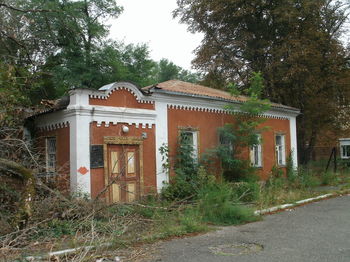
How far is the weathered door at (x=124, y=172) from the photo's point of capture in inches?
438

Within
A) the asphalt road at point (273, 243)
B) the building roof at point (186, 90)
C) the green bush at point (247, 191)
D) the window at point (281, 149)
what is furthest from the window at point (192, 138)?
the window at point (281, 149)

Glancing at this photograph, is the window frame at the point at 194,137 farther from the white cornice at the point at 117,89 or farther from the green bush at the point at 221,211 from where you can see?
the green bush at the point at 221,211

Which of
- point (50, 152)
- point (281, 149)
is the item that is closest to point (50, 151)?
point (50, 152)

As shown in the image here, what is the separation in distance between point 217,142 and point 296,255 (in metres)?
8.35

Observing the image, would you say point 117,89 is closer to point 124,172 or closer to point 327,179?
point 124,172

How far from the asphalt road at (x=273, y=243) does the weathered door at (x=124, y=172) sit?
11.6ft

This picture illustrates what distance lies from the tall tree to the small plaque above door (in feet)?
43.5

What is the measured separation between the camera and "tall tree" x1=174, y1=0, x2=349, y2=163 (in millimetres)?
20953

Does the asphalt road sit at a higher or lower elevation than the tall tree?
lower

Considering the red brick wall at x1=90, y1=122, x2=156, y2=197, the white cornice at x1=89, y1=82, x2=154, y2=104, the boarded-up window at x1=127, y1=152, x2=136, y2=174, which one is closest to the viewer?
the red brick wall at x1=90, y1=122, x2=156, y2=197

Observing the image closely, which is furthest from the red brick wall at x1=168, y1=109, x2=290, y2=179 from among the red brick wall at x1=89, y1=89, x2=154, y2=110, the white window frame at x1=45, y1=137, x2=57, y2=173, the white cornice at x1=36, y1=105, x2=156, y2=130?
the white window frame at x1=45, y1=137, x2=57, y2=173

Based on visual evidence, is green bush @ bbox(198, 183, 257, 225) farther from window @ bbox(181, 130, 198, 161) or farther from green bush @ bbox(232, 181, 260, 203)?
window @ bbox(181, 130, 198, 161)

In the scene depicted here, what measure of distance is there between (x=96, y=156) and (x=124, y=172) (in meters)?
1.12

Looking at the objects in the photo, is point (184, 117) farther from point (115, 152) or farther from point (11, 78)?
point (11, 78)
